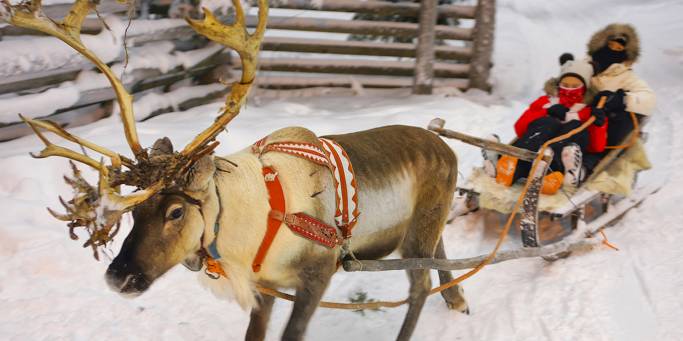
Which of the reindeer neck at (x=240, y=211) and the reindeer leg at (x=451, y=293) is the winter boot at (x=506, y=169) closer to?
the reindeer leg at (x=451, y=293)

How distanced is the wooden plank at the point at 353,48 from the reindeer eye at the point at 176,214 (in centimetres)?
629

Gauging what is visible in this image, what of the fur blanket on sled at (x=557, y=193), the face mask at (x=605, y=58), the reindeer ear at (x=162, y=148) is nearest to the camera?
the reindeer ear at (x=162, y=148)

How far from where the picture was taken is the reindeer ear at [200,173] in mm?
2506

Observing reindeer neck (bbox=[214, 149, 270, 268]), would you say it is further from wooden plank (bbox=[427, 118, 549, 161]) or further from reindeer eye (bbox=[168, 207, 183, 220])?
wooden plank (bbox=[427, 118, 549, 161])

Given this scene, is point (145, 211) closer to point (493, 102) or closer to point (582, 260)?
point (582, 260)

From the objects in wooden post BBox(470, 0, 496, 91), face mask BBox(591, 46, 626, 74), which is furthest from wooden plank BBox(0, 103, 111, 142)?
wooden post BBox(470, 0, 496, 91)

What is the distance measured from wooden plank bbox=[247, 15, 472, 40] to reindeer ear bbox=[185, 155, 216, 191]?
608 cm


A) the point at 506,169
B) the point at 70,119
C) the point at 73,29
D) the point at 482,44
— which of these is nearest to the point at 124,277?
the point at 73,29

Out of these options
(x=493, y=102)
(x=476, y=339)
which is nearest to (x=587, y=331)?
(x=476, y=339)

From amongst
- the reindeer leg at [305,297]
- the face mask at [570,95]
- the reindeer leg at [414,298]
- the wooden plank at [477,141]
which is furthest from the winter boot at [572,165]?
the reindeer leg at [305,297]

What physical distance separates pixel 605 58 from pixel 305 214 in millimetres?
3383

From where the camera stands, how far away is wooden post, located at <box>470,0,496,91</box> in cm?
897

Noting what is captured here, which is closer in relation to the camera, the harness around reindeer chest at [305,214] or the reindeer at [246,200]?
the reindeer at [246,200]

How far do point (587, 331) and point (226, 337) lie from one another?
202 centimetres
